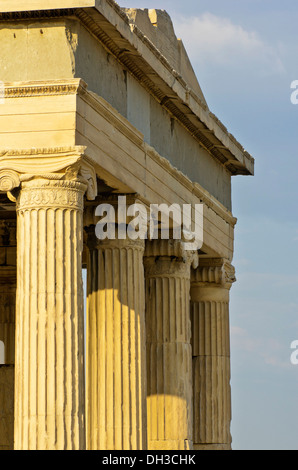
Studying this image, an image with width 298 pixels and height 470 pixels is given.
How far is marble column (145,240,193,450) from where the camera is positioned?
170ft

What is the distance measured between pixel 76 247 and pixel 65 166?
7.53ft

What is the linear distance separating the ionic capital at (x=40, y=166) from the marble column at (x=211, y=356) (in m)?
19.9

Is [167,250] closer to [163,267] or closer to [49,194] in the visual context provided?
[163,267]

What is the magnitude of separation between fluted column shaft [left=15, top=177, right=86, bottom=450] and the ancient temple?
0.13 ft

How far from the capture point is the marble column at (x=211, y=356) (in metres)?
58.4

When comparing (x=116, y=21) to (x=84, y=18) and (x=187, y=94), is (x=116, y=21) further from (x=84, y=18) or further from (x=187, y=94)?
(x=187, y=94)

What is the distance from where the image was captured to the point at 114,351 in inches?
1757

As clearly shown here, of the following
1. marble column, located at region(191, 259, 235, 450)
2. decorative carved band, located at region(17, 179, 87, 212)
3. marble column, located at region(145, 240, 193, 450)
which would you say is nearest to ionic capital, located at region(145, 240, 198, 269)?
marble column, located at region(145, 240, 193, 450)

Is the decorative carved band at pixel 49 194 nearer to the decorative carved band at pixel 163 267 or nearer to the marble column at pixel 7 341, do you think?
the decorative carved band at pixel 163 267

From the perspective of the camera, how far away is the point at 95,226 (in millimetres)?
45719

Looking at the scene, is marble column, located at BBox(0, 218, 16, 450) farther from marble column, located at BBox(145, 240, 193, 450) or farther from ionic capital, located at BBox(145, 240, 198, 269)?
marble column, located at BBox(145, 240, 193, 450)

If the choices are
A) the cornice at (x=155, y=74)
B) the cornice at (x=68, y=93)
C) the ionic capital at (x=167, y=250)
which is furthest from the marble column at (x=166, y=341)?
the cornice at (x=68, y=93)

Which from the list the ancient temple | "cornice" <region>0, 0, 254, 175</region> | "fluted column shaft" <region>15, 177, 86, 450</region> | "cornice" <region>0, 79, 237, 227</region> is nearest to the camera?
"fluted column shaft" <region>15, 177, 86, 450</region>

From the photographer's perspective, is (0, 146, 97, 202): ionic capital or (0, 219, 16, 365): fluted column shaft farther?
(0, 219, 16, 365): fluted column shaft
